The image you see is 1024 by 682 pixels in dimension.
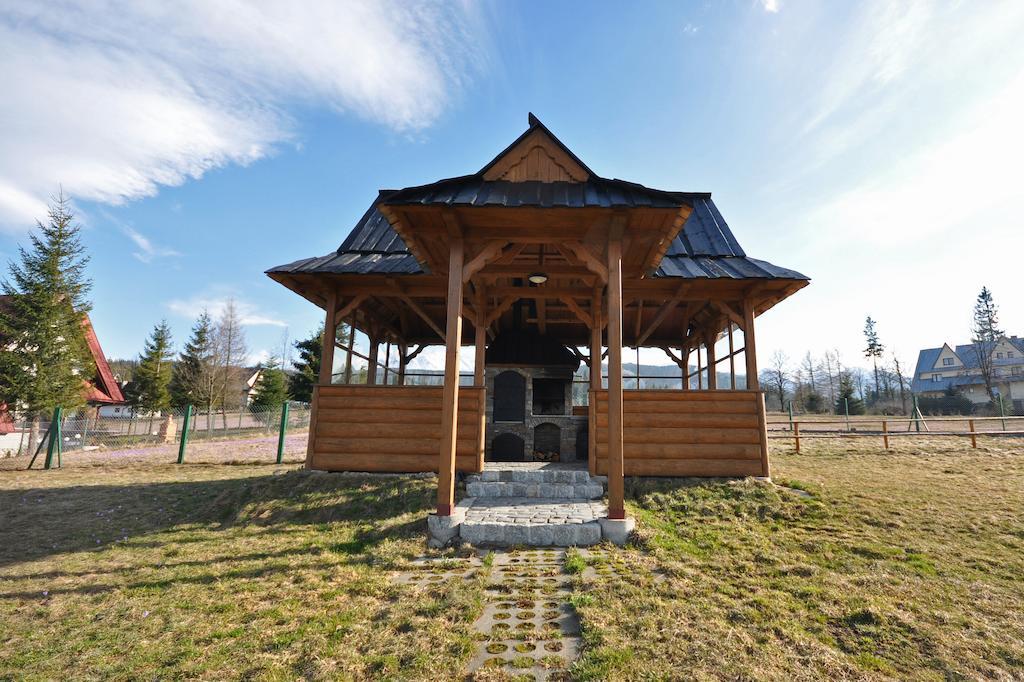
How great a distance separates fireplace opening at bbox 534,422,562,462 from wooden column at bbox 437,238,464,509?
5.38 meters

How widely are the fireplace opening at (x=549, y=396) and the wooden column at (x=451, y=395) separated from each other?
6374mm

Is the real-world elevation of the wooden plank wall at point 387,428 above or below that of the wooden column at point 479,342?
below

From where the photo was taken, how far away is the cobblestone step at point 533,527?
16.4ft

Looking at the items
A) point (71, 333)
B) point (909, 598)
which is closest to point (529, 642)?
point (909, 598)

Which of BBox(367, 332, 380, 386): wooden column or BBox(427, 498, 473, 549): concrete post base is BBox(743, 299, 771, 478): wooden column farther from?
BBox(367, 332, 380, 386): wooden column

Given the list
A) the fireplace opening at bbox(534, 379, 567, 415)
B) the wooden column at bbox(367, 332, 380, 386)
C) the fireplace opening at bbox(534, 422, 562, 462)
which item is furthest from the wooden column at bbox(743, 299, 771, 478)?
the wooden column at bbox(367, 332, 380, 386)

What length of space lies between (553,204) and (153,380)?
107 feet

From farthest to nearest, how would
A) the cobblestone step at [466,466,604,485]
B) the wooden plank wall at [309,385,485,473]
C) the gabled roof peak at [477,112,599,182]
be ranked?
1. the wooden plank wall at [309,385,485,473]
2. the cobblestone step at [466,466,604,485]
3. the gabled roof peak at [477,112,599,182]

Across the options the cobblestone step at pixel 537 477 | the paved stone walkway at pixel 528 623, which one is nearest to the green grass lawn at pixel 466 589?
the paved stone walkway at pixel 528 623

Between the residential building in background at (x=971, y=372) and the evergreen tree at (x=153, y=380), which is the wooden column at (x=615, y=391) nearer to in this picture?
the evergreen tree at (x=153, y=380)

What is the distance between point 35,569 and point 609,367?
20.9 feet

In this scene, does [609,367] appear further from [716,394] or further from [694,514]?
[716,394]

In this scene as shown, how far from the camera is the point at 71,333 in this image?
689 inches

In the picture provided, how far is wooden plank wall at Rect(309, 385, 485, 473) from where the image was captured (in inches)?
309
